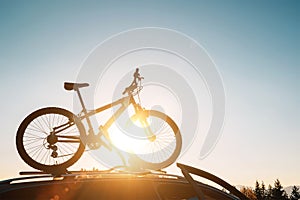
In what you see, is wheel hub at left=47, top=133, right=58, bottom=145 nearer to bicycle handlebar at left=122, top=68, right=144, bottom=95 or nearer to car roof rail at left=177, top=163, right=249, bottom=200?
bicycle handlebar at left=122, top=68, right=144, bottom=95

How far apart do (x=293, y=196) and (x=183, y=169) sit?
3494 inches

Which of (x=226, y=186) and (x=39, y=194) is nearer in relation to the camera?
(x=226, y=186)

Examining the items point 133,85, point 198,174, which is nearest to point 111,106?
point 133,85

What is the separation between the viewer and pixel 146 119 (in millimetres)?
6543

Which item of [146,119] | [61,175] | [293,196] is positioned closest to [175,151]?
[146,119]

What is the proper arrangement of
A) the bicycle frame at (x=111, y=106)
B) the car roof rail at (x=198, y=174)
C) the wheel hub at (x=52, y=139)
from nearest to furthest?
1. the car roof rail at (x=198, y=174)
2. the wheel hub at (x=52, y=139)
3. the bicycle frame at (x=111, y=106)

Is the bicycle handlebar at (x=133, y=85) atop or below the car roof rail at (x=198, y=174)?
atop

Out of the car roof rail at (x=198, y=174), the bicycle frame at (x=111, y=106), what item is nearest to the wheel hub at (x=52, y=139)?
the bicycle frame at (x=111, y=106)

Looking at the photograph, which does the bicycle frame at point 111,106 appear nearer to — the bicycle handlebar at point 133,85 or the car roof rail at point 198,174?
the bicycle handlebar at point 133,85

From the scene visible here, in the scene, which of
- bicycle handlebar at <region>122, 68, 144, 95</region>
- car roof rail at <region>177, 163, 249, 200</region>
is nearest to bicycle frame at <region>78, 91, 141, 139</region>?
bicycle handlebar at <region>122, 68, 144, 95</region>

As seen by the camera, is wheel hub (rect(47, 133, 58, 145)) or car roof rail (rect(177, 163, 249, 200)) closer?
car roof rail (rect(177, 163, 249, 200))

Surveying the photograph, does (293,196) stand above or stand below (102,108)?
above

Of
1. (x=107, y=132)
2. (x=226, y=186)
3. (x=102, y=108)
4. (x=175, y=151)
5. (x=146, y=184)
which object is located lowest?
(x=226, y=186)

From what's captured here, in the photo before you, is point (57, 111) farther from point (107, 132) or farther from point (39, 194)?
point (39, 194)
